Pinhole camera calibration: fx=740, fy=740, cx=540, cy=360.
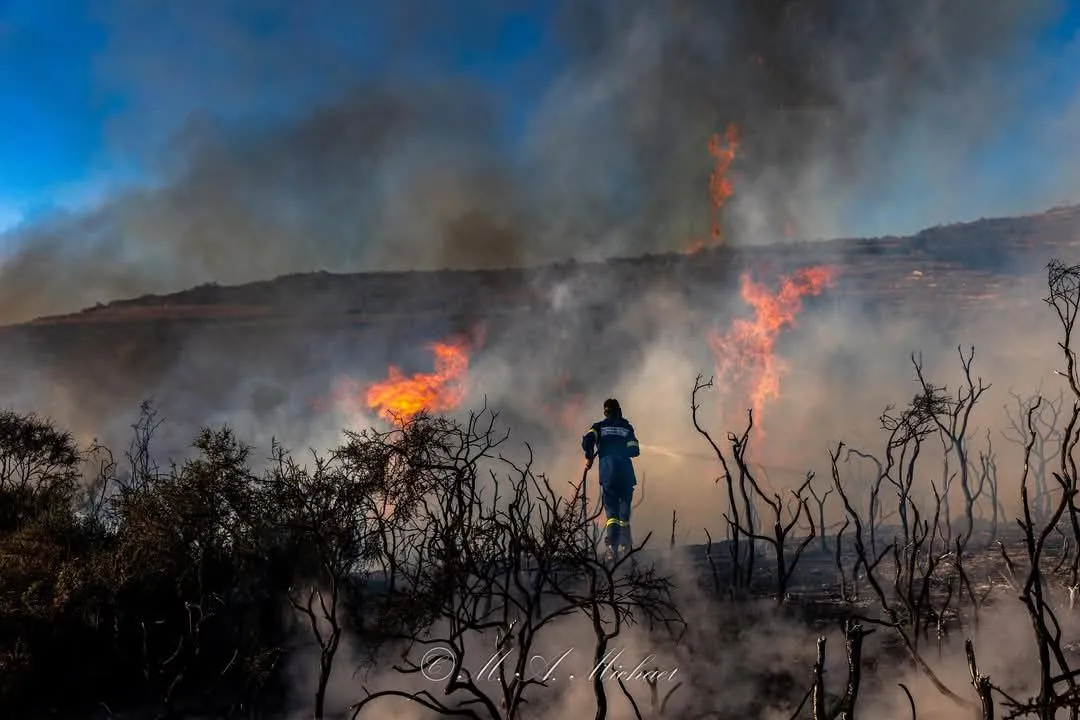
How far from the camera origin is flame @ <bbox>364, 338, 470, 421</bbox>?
29767 millimetres

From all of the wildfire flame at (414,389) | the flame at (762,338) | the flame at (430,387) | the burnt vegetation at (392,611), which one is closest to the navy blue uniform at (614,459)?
A: the burnt vegetation at (392,611)

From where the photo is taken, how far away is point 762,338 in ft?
99.5

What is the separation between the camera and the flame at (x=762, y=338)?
97.9ft

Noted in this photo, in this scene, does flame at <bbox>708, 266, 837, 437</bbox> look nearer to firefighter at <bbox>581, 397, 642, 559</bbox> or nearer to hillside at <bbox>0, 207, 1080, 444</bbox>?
hillside at <bbox>0, 207, 1080, 444</bbox>

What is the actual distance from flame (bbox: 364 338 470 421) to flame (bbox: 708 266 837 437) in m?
10.7

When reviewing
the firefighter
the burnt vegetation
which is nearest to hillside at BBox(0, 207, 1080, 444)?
the firefighter

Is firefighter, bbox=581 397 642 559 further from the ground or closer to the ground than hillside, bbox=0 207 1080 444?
closer to the ground

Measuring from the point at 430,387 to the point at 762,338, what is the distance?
1377cm

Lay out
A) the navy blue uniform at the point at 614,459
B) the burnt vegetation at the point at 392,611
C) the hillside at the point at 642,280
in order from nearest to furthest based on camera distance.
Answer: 1. the burnt vegetation at the point at 392,611
2. the navy blue uniform at the point at 614,459
3. the hillside at the point at 642,280

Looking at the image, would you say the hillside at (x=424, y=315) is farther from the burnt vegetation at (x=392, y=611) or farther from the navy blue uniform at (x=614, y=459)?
the burnt vegetation at (x=392, y=611)

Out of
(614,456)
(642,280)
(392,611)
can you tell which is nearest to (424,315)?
(642,280)

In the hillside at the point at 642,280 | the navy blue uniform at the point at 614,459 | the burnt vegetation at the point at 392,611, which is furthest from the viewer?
the hillside at the point at 642,280

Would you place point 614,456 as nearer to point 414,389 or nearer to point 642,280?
point 414,389

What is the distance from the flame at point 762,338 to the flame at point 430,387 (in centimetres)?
1069
